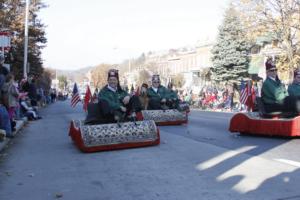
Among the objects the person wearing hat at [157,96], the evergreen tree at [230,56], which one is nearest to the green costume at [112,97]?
the person wearing hat at [157,96]

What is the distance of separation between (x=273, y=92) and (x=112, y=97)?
4.38 m

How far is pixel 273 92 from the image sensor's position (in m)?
12.7

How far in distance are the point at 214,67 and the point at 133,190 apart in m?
49.2

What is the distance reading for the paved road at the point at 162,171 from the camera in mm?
6473

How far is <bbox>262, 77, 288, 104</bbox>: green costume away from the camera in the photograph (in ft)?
41.7

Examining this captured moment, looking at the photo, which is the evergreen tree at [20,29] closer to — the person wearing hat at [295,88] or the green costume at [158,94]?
the green costume at [158,94]

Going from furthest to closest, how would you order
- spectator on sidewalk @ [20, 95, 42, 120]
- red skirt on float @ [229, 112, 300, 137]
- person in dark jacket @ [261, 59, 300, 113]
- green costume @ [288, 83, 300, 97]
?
spectator on sidewalk @ [20, 95, 42, 120]
green costume @ [288, 83, 300, 97]
person in dark jacket @ [261, 59, 300, 113]
red skirt on float @ [229, 112, 300, 137]

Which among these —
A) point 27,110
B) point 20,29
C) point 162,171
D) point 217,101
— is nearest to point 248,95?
point 27,110

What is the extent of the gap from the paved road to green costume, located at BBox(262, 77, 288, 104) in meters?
1.30

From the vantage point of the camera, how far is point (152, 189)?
6648 mm

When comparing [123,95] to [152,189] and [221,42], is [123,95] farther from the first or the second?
[221,42]

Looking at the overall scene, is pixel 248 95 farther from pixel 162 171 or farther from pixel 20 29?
pixel 20 29

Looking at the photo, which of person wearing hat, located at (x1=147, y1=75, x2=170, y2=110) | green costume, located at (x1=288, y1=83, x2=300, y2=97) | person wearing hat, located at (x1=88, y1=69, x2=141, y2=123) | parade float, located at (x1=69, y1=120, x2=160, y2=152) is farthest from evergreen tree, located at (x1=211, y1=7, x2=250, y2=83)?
parade float, located at (x1=69, y1=120, x2=160, y2=152)

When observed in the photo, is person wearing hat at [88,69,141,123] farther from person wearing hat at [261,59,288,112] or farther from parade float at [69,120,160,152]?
person wearing hat at [261,59,288,112]
